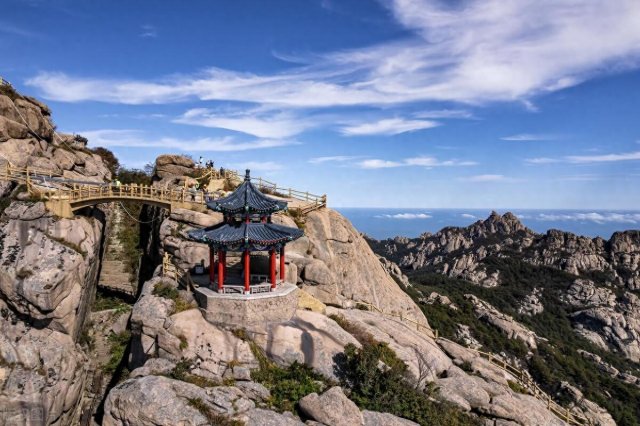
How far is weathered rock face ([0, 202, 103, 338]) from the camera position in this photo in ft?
79.4

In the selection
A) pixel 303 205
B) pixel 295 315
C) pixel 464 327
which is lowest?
pixel 464 327

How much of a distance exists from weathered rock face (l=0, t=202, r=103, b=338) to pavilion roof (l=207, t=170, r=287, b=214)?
10.9 meters

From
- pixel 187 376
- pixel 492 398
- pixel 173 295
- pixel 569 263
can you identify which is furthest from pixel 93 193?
pixel 569 263

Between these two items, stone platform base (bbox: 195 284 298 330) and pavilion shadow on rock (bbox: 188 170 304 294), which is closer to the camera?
stone platform base (bbox: 195 284 298 330)

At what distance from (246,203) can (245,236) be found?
1.93m

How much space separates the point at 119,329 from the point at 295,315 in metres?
17.0

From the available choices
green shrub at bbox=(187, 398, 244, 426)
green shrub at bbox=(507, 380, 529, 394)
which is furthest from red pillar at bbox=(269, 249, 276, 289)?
green shrub at bbox=(507, 380, 529, 394)

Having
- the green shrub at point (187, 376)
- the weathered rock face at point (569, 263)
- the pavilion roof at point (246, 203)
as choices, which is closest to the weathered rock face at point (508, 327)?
the weathered rock face at point (569, 263)

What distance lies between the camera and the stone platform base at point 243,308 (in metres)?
22.2

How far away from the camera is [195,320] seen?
72.8 ft

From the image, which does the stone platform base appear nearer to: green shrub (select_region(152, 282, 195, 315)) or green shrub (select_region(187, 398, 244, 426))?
green shrub (select_region(152, 282, 195, 315))

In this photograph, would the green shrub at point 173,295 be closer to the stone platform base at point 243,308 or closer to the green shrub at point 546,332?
the stone platform base at point 243,308

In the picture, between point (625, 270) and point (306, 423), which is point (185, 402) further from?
point (625, 270)

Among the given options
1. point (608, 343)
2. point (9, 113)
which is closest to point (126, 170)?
point (9, 113)
